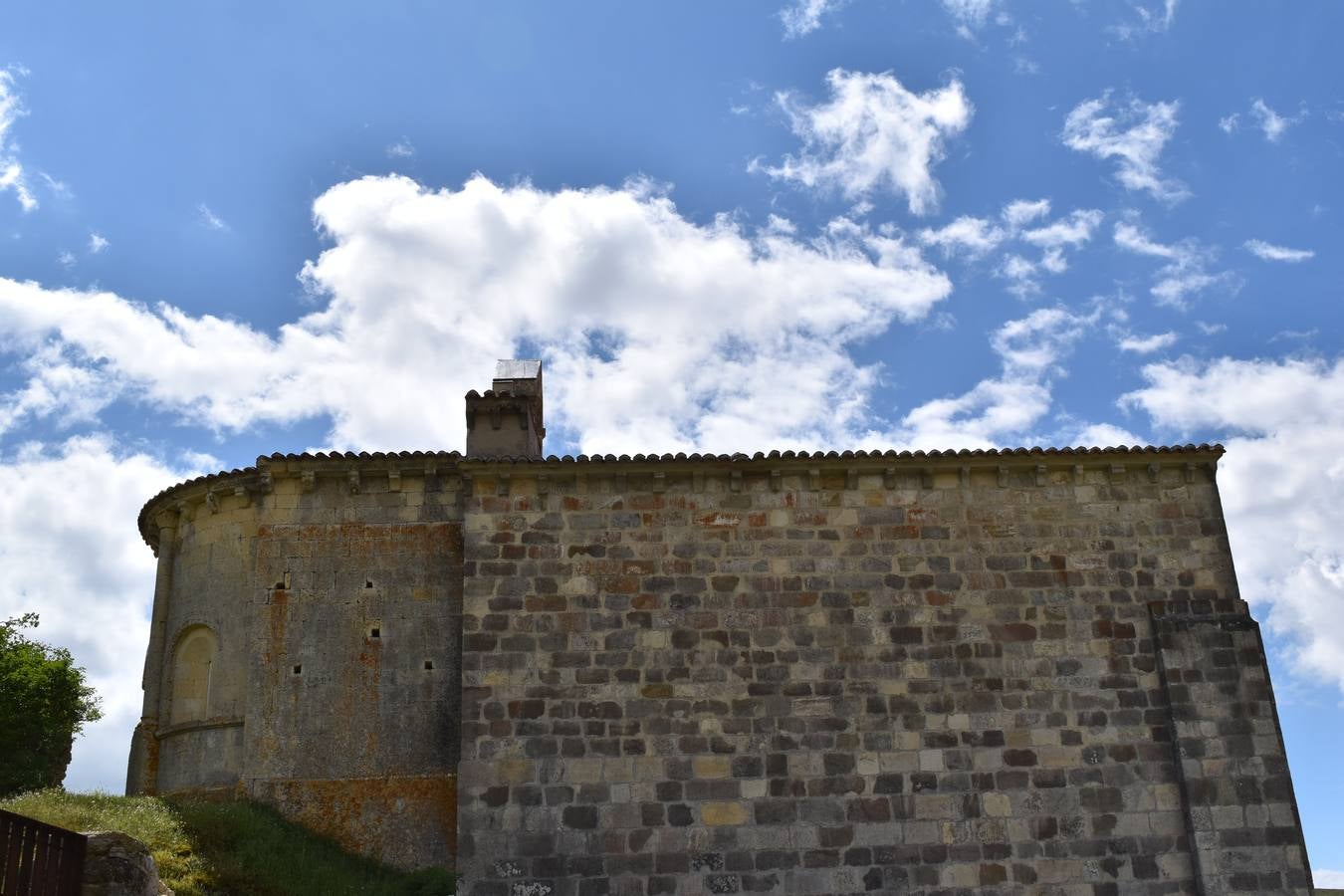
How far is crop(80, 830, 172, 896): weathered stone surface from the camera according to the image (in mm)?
9906

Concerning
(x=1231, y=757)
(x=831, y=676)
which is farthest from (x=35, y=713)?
(x=1231, y=757)

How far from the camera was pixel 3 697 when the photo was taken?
20.8m

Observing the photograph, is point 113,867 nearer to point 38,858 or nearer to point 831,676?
point 38,858

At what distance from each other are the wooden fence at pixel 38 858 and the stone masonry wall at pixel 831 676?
4564 mm

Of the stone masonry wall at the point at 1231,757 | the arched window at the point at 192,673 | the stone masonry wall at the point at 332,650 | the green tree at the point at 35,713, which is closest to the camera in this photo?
the stone masonry wall at the point at 1231,757

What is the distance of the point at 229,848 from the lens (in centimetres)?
1316

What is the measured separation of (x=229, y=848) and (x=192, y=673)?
3555 mm

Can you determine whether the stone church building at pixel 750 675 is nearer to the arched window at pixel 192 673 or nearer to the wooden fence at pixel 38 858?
the arched window at pixel 192 673

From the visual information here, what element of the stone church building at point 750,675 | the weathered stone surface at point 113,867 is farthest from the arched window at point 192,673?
the weathered stone surface at point 113,867

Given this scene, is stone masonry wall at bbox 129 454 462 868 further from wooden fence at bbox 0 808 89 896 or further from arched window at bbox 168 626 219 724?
wooden fence at bbox 0 808 89 896

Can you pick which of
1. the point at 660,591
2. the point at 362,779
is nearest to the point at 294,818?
the point at 362,779

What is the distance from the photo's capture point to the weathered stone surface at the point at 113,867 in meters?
9.91

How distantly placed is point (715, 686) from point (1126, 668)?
499 cm

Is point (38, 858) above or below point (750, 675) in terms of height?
below
